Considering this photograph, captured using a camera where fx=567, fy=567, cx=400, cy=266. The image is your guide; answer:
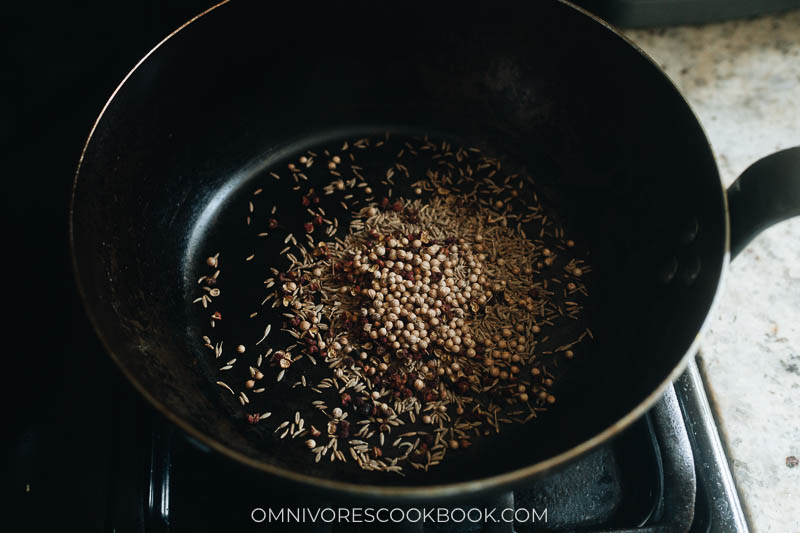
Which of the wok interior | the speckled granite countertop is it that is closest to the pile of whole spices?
the wok interior

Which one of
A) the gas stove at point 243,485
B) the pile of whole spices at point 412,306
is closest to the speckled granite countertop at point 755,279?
the gas stove at point 243,485

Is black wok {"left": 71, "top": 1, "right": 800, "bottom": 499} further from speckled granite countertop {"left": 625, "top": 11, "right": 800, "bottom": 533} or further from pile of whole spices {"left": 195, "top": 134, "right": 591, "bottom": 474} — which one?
speckled granite countertop {"left": 625, "top": 11, "right": 800, "bottom": 533}

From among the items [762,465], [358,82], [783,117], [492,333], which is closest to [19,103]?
[358,82]

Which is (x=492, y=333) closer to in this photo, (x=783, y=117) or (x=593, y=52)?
(x=593, y=52)

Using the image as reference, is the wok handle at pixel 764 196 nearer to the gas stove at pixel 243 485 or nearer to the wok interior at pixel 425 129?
the wok interior at pixel 425 129

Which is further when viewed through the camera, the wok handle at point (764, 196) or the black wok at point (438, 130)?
the black wok at point (438, 130)
